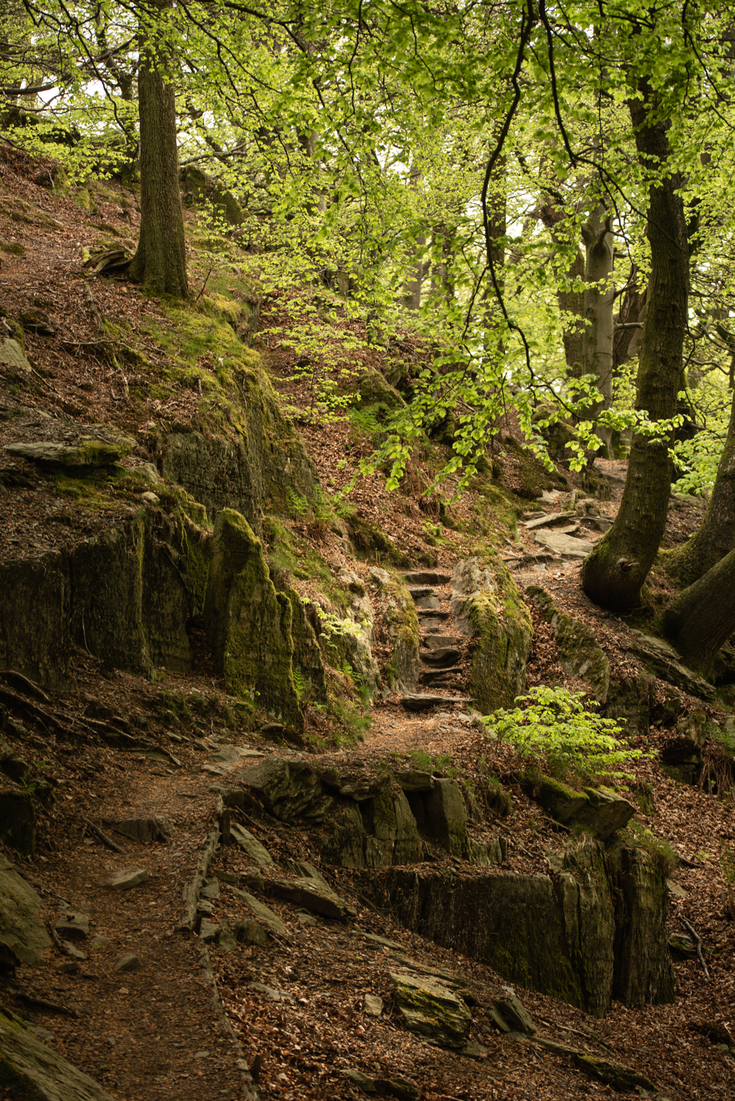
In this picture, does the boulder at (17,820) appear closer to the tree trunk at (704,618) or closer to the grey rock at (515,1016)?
the grey rock at (515,1016)

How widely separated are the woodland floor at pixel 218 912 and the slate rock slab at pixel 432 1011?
104mm

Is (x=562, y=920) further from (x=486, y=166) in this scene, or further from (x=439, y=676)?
(x=486, y=166)

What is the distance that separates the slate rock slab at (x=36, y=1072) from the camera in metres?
1.98

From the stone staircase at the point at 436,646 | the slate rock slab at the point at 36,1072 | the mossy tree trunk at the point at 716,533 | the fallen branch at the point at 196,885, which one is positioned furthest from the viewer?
the mossy tree trunk at the point at 716,533

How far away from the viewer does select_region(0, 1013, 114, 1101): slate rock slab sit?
6.50 feet

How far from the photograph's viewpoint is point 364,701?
9.48 meters

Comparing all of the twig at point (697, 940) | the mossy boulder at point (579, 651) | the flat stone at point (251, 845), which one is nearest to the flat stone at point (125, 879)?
the flat stone at point (251, 845)

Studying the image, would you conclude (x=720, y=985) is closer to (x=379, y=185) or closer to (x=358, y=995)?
(x=358, y=995)

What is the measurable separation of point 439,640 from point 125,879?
315 inches

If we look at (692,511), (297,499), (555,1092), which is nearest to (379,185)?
(297,499)

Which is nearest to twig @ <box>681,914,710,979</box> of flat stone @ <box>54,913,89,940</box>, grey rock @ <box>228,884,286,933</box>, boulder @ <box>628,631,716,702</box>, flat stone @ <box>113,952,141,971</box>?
boulder @ <box>628,631,716,702</box>

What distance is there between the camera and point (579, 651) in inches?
464

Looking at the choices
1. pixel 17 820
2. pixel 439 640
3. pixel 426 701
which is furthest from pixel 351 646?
pixel 17 820

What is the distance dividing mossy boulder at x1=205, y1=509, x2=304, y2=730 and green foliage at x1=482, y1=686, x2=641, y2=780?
2.44m
